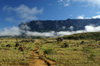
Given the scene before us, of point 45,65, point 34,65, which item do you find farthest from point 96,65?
point 34,65

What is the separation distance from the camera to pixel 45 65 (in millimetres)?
16266

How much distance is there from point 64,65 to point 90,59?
7.27m

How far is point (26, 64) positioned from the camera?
16.6 meters

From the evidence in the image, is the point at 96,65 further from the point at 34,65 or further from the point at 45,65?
the point at 34,65

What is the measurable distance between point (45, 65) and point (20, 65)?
4467 millimetres

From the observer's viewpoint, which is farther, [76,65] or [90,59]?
[90,59]

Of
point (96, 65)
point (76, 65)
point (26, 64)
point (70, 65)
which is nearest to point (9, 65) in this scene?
point (26, 64)

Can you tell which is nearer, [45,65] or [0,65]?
[0,65]

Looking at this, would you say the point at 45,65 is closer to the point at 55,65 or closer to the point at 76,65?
the point at 55,65

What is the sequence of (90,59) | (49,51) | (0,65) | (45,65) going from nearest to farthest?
1. (0,65)
2. (45,65)
3. (90,59)
4. (49,51)

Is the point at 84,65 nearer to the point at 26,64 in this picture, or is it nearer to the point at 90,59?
the point at 90,59

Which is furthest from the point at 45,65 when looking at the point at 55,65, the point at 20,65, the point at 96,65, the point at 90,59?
the point at 90,59

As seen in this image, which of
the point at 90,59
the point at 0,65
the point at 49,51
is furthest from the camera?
the point at 49,51

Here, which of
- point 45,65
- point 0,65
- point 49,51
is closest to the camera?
point 0,65
